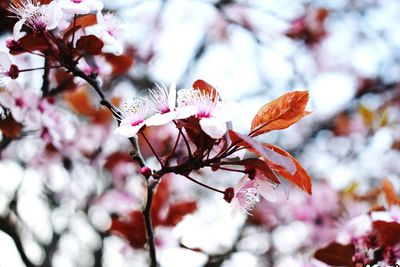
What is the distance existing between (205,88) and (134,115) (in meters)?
0.13

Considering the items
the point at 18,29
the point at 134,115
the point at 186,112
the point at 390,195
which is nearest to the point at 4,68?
the point at 18,29

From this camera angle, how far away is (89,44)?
38.3 inches

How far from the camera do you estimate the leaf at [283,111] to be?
81cm

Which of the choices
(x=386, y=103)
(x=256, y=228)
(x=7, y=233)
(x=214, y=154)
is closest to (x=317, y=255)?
(x=214, y=154)

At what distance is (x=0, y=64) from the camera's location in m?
0.98

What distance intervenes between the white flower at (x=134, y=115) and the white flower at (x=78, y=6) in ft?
0.60

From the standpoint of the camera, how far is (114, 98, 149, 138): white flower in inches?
31.8

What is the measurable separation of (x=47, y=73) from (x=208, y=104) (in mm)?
602

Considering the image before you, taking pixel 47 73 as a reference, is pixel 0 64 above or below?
above

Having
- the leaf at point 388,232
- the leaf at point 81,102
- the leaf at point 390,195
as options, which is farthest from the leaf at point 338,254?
the leaf at point 81,102

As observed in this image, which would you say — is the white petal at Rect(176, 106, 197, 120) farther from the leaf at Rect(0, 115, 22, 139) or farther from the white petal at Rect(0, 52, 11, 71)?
the leaf at Rect(0, 115, 22, 139)

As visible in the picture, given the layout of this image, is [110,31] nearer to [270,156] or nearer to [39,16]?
[39,16]

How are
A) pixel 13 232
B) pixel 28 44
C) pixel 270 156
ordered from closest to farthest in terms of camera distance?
pixel 270 156, pixel 28 44, pixel 13 232

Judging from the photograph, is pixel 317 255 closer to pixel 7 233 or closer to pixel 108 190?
pixel 7 233
